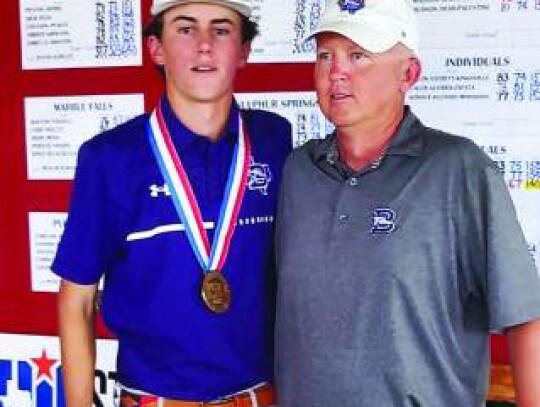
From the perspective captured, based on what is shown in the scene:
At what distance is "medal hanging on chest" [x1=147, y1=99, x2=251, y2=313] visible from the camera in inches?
55.2

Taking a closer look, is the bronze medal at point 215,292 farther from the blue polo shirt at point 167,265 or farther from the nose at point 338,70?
the nose at point 338,70

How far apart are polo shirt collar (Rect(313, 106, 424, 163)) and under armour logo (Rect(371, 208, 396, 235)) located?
0.32 ft

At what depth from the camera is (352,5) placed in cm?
130

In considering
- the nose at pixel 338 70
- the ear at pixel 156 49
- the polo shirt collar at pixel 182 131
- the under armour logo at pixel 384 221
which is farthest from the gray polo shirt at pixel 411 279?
the ear at pixel 156 49

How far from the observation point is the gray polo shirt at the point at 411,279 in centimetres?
119

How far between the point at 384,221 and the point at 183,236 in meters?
0.38

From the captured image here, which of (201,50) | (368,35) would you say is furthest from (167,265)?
(368,35)

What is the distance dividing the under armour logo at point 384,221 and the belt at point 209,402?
0.42 meters

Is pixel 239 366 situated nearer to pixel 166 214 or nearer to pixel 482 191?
pixel 166 214

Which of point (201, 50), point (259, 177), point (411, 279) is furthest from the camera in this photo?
point (259, 177)

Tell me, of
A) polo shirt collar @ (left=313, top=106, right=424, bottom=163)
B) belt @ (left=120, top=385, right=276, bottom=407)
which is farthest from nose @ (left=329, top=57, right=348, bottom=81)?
belt @ (left=120, top=385, right=276, bottom=407)

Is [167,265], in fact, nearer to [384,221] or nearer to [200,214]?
[200,214]

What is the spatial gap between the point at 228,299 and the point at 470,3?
0.96 m

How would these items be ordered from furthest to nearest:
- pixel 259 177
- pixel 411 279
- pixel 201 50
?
pixel 259 177, pixel 201 50, pixel 411 279
